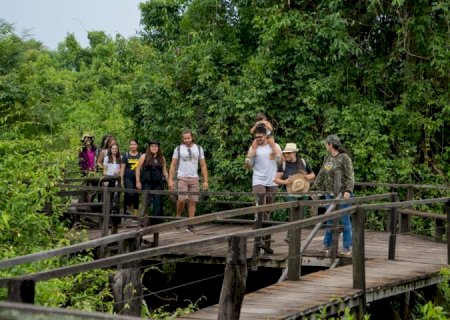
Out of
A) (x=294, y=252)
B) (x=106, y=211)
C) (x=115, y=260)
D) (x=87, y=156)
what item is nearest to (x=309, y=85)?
(x=87, y=156)

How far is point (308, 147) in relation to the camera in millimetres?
18078

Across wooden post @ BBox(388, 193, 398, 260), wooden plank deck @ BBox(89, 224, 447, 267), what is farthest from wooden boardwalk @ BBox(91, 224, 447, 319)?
wooden post @ BBox(388, 193, 398, 260)

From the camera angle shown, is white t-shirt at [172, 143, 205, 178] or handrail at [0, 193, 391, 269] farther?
white t-shirt at [172, 143, 205, 178]

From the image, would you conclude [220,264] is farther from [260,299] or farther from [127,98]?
[127,98]

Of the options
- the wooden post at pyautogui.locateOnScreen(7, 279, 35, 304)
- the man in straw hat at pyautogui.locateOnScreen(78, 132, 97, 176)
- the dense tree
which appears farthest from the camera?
the man in straw hat at pyautogui.locateOnScreen(78, 132, 97, 176)

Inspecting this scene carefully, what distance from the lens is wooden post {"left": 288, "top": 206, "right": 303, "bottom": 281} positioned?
1051 centimetres

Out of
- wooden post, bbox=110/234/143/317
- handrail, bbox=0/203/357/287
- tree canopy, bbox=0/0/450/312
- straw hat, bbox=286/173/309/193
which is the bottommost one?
wooden post, bbox=110/234/143/317

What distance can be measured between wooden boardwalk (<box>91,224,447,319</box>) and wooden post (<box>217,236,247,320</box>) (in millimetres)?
899

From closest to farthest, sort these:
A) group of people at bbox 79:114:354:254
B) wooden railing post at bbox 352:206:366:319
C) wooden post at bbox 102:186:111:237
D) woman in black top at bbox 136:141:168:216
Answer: wooden railing post at bbox 352:206:366:319, group of people at bbox 79:114:354:254, wooden post at bbox 102:186:111:237, woman in black top at bbox 136:141:168:216

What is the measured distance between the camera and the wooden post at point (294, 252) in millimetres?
10508

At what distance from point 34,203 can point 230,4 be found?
9.28 meters

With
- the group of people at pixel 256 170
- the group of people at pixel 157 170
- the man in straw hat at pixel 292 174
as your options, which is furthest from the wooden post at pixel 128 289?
the man in straw hat at pixel 292 174

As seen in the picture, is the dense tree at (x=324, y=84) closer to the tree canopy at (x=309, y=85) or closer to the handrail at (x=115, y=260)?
the tree canopy at (x=309, y=85)

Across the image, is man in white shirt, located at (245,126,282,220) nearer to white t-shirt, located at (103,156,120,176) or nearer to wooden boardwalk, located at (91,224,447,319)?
wooden boardwalk, located at (91,224,447,319)
